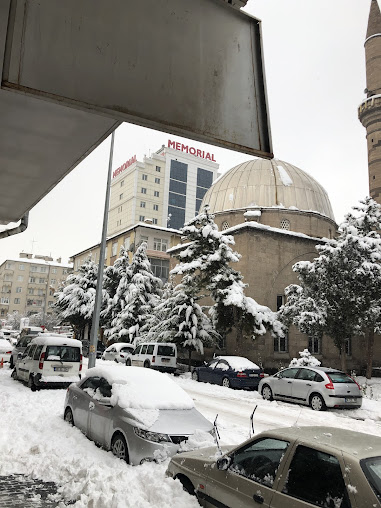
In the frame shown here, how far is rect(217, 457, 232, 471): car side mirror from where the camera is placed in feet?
14.5

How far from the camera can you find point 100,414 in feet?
26.1

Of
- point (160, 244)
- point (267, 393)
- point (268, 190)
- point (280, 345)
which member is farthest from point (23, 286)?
point (267, 393)

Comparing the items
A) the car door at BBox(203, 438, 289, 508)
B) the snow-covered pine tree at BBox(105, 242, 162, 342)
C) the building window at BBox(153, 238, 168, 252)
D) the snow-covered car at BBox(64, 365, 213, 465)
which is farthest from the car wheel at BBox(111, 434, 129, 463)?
the building window at BBox(153, 238, 168, 252)

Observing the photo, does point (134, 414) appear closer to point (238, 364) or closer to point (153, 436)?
point (153, 436)

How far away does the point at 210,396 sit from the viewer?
1681 cm

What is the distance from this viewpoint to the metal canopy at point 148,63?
10.6 ft

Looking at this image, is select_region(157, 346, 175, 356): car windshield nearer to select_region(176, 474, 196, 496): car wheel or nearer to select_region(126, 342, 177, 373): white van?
select_region(126, 342, 177, 373): white van

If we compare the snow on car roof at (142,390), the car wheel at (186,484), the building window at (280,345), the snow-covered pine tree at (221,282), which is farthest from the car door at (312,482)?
the building window at (280,345)

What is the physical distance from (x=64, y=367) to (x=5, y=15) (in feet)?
45.1

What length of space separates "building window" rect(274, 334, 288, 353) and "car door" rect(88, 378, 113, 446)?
74.7ft

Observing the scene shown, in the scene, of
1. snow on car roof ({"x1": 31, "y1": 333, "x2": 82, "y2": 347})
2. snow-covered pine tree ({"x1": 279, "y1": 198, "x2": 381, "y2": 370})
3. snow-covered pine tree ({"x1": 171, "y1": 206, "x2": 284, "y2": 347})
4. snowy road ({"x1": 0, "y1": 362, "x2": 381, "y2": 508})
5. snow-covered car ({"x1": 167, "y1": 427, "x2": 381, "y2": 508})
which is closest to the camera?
snow-covered car ({"x1": 167, "y1": 427, "x2": 381, "y2": 508})

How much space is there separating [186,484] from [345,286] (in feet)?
57.0

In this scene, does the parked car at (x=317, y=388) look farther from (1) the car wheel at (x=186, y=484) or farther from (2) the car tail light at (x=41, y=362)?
(1) the car wheel at (x=186, y=484)

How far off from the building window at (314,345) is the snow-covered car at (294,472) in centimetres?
2758
